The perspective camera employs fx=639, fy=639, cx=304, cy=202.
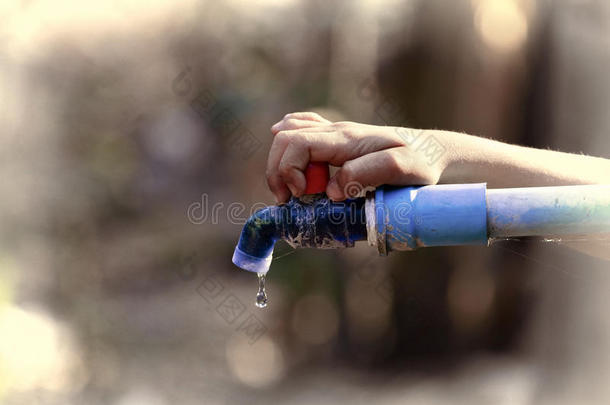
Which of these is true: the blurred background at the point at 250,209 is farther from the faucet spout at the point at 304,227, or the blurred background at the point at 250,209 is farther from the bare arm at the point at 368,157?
the faucet spout at the point at 304,227

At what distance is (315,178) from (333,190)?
6 cm

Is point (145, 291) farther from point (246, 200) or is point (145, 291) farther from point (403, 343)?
point (403, 343)

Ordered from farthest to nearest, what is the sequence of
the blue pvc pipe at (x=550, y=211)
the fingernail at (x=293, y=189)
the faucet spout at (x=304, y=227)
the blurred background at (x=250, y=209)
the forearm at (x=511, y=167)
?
the blurred background at (x=250, y=209) < the forearm at (x=511, y=167) < the fingernail at (x=293, y=189) < the faucet spout at (x=304, y=227) < the blue pvc pipe at (x=550, y=211)

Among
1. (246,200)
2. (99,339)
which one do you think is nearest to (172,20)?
(246,200)

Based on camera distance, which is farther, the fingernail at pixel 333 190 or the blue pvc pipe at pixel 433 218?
the fingernail at pixel 333 190

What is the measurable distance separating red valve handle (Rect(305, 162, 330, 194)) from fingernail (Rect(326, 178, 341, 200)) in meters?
0.04

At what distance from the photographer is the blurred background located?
405 cm

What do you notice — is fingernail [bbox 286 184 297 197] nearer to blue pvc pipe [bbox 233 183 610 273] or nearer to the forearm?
blue pvc pipe [bbox 233 183 610 273]

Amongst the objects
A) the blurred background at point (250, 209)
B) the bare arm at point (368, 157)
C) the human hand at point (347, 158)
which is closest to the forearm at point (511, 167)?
the bare arm at point (368, 157)

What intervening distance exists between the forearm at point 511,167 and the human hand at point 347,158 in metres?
0.23

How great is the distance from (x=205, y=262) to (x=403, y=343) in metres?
1.54

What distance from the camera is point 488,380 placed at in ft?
14.3

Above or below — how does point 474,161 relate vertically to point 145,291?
above

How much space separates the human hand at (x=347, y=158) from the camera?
1.28 meters
